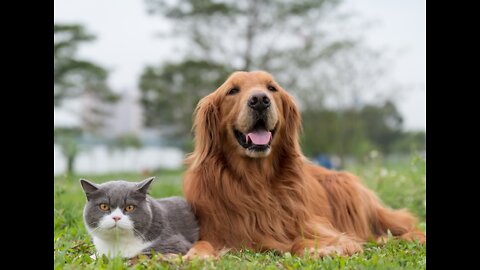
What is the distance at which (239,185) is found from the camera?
4.14 metres

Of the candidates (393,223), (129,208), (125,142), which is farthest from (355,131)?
(129,208)

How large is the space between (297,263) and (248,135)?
1025 mm

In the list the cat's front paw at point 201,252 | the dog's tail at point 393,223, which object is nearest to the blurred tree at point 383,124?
the dog's tail at point 393,223

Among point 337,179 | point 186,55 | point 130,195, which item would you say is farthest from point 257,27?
point 130,195

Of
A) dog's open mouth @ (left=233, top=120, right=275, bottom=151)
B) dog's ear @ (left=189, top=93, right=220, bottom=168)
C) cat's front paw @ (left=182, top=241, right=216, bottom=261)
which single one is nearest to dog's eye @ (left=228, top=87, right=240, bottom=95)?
dog's ear @ (left=189, top=93, right=220, bottom=168)

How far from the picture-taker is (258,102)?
3.82 meters

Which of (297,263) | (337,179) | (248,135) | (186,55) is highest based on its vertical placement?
(186,55)

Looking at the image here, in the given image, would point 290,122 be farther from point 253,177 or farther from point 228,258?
point 228,258

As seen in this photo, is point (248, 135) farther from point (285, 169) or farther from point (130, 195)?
point (130, 195)

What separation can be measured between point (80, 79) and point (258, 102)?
21.0 m

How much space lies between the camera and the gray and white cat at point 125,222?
→ 3.42 metres

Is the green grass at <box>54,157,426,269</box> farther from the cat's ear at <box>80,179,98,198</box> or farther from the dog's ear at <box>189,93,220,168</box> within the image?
the dog's ear at <box>189,93,220,168</box>
